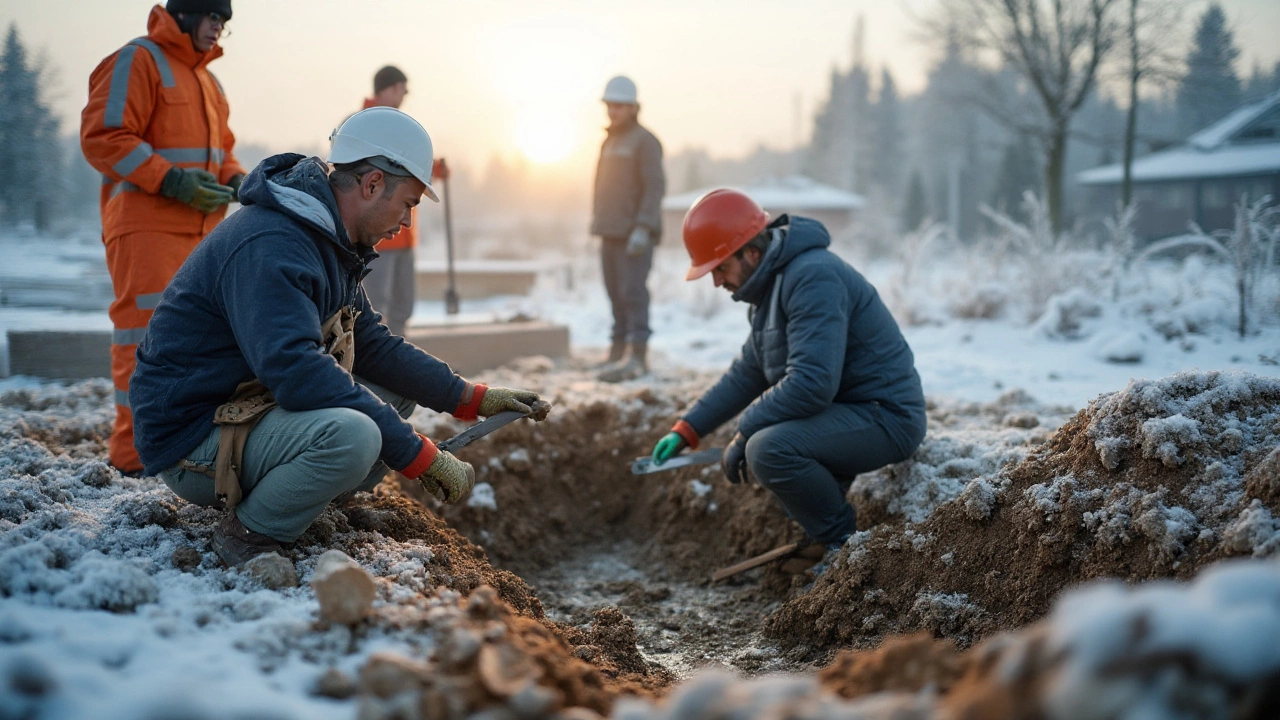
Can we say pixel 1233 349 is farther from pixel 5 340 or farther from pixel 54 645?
pixel 5 340

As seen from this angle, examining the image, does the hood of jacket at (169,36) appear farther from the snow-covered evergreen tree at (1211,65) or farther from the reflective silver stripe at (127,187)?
the snow-covered evergreen tree at (1211,65)

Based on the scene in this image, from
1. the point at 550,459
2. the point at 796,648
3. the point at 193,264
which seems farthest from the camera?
the point at 550,459

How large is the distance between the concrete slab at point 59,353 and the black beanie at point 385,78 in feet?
8.22

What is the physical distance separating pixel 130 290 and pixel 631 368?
3541 millimetres

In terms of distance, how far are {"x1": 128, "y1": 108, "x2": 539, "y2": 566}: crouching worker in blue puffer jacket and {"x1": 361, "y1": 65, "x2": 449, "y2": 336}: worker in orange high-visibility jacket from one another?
287 centimetres

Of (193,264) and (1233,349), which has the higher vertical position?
(193,264)

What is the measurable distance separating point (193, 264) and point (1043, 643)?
2352 mm

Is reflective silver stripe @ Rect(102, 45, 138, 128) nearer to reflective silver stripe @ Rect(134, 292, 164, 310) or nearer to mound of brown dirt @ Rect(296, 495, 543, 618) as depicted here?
reflective silver stripe @ Rect(134, 292, 164, 310)

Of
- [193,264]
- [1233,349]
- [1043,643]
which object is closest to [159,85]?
[193,264]

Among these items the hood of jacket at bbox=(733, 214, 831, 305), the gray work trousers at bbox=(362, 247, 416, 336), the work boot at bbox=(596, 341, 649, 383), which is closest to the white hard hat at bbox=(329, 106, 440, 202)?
the hood of jacket at bbox=(733, 214, 831, 305)

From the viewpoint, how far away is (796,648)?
3.05 m

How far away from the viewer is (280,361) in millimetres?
2312

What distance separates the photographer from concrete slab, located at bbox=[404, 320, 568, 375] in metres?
6.67

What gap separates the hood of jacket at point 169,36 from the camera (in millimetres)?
3582
